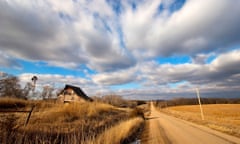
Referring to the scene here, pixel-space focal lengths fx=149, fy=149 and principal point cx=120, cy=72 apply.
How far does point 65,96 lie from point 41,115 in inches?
1321

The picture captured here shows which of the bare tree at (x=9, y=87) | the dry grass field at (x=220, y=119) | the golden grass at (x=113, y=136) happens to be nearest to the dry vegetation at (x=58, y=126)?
the golden grass at (x=113, y=136)

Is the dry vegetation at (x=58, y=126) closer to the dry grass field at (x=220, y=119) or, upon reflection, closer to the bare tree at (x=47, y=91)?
the dry grass field at (x=220, y=119)

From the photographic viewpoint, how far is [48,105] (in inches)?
481

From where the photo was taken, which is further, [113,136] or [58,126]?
[58,126]

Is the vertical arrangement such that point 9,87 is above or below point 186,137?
above

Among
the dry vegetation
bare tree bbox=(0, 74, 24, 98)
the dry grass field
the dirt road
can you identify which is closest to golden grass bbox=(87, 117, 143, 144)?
the dry vegetation

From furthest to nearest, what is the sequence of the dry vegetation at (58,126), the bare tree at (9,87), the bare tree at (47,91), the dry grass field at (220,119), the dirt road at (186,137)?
the bare tree at (47,91), the bare tree at (9,87), the dry grass field at (220,119), the dirt road at (186,137), the dry vegetation at (58,126)

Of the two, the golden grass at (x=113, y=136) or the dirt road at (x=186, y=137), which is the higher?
the golden grass at (x=113, y=136)

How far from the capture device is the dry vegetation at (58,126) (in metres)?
5.35

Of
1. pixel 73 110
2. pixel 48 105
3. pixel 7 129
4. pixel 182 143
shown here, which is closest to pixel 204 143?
pixel 182 143

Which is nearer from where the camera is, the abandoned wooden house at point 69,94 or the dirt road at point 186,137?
the dirt road at point 186,137

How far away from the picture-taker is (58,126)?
361 inches

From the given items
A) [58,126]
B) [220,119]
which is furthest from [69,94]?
[220,119]

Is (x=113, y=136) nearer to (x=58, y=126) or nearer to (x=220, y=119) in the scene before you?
(x=58, y=126)
